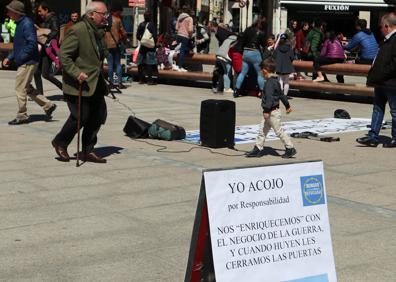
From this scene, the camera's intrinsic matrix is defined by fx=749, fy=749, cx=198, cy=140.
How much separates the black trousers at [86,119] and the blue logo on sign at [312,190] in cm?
497

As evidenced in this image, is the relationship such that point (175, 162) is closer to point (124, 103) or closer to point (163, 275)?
point (163, 275)

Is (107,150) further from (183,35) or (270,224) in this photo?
(183,35)

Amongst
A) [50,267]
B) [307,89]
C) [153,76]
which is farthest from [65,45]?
A: [153,76]

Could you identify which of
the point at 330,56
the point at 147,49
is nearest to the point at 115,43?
the point at 147,49

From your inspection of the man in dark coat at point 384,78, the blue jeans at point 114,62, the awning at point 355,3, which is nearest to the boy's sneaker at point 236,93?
the blue jeans at point 114,62

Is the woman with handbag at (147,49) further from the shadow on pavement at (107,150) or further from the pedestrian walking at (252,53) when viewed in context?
the shadow on pavement at (107,150)

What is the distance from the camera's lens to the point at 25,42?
11.2 meters

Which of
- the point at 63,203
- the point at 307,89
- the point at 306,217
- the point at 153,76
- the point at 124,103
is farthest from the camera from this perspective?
the point at 153,76

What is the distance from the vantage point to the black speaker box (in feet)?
32.8

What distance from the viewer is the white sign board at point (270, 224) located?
3580 mm

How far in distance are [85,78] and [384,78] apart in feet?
14.2

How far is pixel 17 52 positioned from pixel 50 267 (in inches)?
271

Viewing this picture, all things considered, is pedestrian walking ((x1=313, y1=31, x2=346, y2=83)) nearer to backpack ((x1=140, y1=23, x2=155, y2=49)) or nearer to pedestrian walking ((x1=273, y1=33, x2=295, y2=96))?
pedestrian walking ((x1=273, y1=33, x2=295, y2=96))

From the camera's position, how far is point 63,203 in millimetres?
6875
